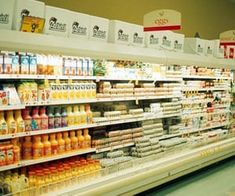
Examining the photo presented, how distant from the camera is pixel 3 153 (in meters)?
3.65

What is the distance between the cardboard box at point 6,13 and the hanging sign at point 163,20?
6.54 feet

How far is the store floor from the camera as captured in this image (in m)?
5.41

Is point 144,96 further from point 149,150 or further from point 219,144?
point 219,144

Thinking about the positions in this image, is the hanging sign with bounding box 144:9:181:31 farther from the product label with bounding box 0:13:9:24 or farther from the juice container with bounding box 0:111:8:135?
the juice container with bounding box 0:111:8:135

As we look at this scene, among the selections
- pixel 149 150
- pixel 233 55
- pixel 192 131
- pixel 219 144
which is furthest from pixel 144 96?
pixel 233 55

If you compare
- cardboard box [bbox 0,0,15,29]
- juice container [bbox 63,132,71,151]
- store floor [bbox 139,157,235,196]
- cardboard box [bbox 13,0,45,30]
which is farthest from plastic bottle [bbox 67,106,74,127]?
store floor [bbox 139,157,235,196]

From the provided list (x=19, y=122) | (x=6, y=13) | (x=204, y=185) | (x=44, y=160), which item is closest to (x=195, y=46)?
(x=204, y=185)

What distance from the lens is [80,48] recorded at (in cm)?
400

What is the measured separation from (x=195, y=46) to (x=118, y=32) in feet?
7.75

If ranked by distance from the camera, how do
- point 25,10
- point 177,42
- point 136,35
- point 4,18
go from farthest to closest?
point 177,42, point 136,35, point 25,10, point 4,18

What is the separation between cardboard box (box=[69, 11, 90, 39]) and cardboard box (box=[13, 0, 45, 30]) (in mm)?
436

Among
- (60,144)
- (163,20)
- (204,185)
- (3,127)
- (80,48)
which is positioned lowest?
(204,185)

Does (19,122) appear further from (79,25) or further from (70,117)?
(79,25)

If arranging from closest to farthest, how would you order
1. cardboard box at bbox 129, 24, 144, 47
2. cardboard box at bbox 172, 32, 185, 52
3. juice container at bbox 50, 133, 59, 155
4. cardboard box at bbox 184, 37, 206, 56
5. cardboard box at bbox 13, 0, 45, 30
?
cardboard box at bbox 13, 0, 45, 30
juice container at bbox 50, 133, 59, 155
cardboard box at bbox 129, 24, 144, 47
cardboard box at bbox 172, 32, 185, 52
cardboard box at bbox 184, 37, 206, 56
